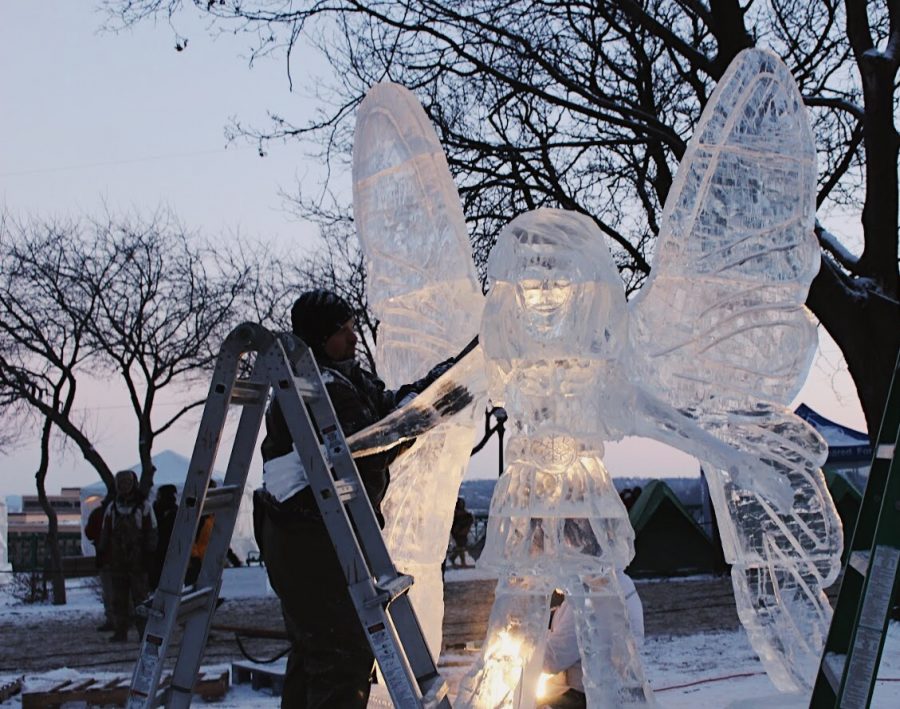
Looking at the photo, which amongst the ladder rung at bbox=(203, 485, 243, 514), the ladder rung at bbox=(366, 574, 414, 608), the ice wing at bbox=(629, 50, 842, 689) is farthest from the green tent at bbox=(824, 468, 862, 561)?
the ladder rung at bbox=(203, 485, 243, 514)

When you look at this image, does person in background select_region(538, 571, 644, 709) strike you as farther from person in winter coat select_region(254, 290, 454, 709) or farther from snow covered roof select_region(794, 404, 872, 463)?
snow covered roof select_region(794, 404, 872, 463)

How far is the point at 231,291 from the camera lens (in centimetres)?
1614

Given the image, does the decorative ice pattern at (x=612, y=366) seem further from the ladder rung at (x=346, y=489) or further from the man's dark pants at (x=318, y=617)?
the ladder rung at (x=346, y=489)

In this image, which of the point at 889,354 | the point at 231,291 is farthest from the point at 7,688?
the point at 231,291

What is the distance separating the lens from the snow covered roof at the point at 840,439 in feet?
52.6

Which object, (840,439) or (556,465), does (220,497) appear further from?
(840,439)

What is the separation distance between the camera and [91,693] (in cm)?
642

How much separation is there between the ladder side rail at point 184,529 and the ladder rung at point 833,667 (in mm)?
1707

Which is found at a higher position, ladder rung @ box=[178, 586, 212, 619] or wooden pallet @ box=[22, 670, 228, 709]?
ladder rung @ box=[178, 586, 212, 619]

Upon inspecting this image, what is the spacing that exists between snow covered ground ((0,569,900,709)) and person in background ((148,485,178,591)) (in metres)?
1.17

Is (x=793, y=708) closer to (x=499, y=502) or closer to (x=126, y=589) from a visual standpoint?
(x=499, y=502)

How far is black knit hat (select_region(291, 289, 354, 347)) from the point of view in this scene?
11.5ft

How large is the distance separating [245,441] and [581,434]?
106 centimetres

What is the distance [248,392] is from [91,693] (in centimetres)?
423
